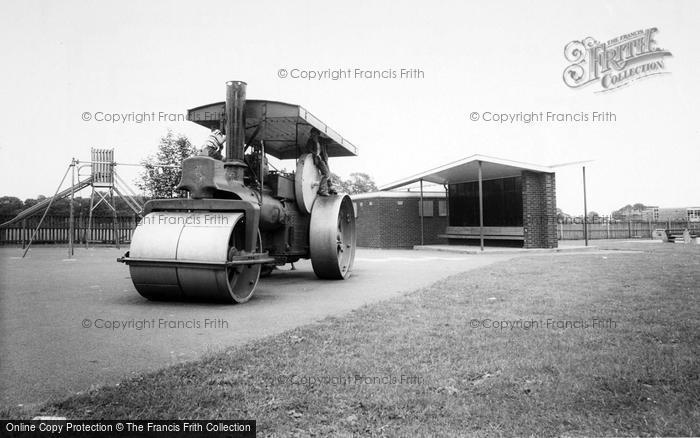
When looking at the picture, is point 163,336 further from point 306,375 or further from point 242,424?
point 242,424

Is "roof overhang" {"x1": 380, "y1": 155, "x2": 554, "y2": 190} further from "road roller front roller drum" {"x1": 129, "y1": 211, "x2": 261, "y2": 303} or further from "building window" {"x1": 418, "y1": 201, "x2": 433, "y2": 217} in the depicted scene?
"road roller front roller drum" {"x1": 129, "y1": 211, "x2": 261, "y2": 303}

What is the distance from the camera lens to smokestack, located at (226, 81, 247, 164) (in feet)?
22.4

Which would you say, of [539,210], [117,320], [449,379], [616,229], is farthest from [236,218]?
[616,229]

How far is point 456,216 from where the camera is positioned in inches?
898

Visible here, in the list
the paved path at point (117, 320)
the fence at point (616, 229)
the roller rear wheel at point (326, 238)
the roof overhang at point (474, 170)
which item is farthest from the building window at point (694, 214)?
the roller rear wheel at point (326, 238)

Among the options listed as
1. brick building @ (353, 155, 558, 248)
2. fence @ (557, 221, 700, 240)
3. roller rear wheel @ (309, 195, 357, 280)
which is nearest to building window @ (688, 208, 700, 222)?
fence @ (557, 221, 700, 240)

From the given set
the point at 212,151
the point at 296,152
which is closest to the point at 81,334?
the point at 212,151

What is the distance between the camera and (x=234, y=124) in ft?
22.3

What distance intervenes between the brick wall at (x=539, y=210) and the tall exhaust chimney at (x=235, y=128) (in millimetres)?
14383

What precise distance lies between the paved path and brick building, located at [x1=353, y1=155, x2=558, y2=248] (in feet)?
36.4

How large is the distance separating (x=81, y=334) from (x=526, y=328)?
4.18 metres

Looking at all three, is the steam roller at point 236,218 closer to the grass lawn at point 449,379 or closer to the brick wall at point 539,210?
the grass lawn at point 449,379

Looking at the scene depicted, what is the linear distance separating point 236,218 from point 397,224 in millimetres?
17471

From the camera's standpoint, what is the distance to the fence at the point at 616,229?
34.9m
